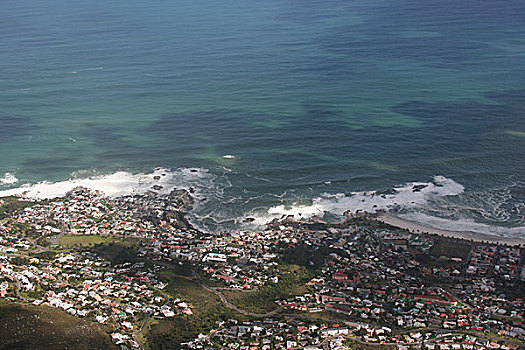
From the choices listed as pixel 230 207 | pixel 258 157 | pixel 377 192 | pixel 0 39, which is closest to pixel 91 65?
pixel 0 39

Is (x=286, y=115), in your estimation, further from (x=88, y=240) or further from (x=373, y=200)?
(x=88, y=240)

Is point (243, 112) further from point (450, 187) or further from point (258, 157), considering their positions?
point (450, 187)

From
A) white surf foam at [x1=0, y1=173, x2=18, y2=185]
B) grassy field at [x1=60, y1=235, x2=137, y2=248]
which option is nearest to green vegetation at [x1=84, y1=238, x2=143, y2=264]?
grassy field at [x1=60, y1=235, x2=137, y2=248]

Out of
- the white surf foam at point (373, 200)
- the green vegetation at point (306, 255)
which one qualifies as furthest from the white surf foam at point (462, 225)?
the green vegetation at point (306, 255)

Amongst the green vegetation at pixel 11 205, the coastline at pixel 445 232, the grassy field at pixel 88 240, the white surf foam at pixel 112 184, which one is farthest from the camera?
the white surf foam at pixel 112 184

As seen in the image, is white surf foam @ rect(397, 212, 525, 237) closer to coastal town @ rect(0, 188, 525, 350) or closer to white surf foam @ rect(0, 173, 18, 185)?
coastal town @ rect(0, 188, 525, 350)

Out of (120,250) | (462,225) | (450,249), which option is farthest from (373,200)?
(120,250)

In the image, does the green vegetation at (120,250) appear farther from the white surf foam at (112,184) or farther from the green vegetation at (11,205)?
the green vegetation at (11,205)
